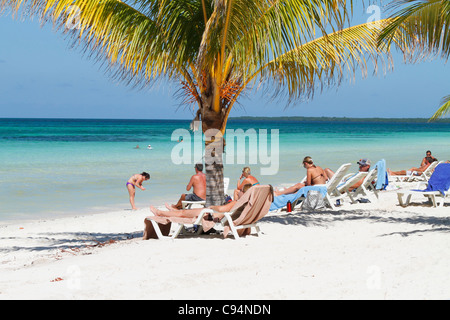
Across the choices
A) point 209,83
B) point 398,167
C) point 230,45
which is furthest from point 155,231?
point 398,167

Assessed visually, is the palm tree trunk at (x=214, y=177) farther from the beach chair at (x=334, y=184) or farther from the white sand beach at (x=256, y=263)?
the beach chair at (x=334, y=184)

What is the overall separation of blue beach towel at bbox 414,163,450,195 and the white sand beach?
3.68ft

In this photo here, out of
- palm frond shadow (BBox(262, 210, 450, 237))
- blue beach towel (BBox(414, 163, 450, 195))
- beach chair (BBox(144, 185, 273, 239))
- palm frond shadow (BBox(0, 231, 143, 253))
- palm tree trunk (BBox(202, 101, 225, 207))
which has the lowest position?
palm frond shadow (BBox(0, 231, 143, 253))

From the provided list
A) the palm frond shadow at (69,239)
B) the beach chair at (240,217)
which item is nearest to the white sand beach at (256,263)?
the palm frond shadow at (69,239)

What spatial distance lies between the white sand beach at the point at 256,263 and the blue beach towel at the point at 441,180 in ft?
3.68

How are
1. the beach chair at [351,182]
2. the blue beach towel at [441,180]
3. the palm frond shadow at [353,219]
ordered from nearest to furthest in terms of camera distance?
the palm frond shadow at [353,219]
the blue beach towel at [441,180]
the beach chair at [351,182]

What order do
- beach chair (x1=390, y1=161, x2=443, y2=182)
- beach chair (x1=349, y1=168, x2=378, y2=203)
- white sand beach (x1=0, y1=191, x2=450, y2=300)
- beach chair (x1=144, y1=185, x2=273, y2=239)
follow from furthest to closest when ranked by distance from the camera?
beach chair (x1=390, y1=161, x2=443, y2=182) → beach chair (x1=349, y1=168, x2=378, y2=203) → beach chair (x1=144, y1=185, x2=273, y2=239) → white sand beach (x1=0, y1=191, x2=450, y2=300)

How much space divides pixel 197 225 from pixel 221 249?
45.0 inches

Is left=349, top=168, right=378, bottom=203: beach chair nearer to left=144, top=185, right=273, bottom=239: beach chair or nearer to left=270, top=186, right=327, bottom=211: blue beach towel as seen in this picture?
left=270, top=186, right=327, bottom=211: blue beach towel

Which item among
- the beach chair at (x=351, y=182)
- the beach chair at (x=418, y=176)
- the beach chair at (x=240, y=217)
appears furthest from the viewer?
the beach chair at (x=418, y=176)

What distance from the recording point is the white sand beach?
14.6 ft

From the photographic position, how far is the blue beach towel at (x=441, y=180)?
31.7 feet

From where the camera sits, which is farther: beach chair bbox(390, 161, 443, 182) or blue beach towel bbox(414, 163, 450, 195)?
beach chair bbox(390, 161, 443, 182)

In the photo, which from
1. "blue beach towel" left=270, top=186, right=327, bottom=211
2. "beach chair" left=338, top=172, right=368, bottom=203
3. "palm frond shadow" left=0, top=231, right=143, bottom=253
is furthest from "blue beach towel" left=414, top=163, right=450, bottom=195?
"palm frond shadow" left=0, top=231, right=143, bottom=253
